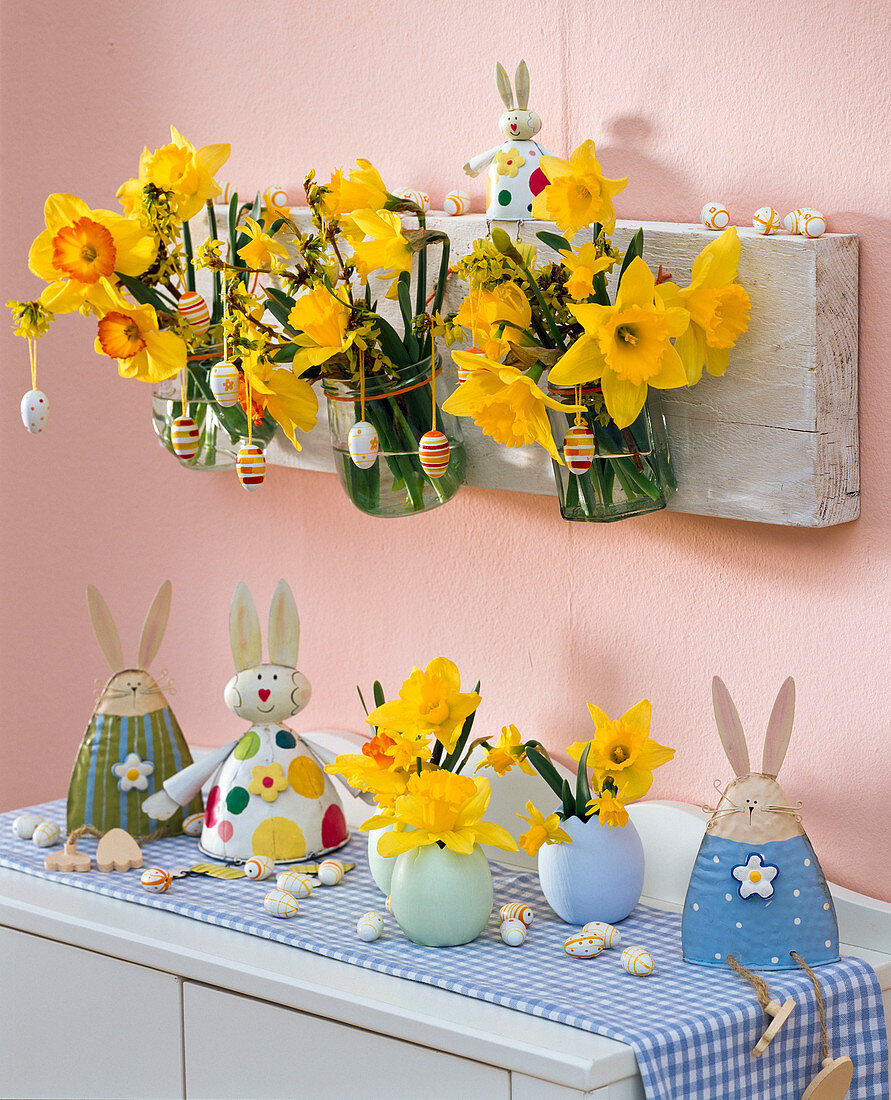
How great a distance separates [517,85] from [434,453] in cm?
33

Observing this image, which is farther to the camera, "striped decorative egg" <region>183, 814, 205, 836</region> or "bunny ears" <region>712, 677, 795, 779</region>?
"striped decorative egg" <region>183, 814, 205, 836</region>

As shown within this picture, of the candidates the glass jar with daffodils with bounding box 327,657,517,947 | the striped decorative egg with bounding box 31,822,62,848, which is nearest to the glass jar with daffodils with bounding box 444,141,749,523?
the glass jar with daffodils with bounding box 327,657,517,947

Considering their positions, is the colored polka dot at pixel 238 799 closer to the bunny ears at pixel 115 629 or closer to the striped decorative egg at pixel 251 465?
the bunny ears at pixel 115 629

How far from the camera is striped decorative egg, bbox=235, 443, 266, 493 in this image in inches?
50.4

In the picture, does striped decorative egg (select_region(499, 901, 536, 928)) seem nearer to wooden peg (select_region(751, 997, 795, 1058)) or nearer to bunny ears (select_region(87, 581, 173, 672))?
wooden peg (select_region(751, 997, 795, 1058))

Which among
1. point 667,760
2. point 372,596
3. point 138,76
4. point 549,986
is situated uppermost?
point 138,76

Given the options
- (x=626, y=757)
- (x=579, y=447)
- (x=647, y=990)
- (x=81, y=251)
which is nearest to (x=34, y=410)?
(x=81, y=251)

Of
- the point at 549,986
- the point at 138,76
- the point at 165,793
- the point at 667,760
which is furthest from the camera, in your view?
the point at 138,76

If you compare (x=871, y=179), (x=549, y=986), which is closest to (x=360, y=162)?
Answer: (x=871, y=179)

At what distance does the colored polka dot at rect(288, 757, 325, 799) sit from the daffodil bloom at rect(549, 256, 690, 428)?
47 cm

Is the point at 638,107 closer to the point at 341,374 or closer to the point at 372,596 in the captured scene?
the point at 341,374

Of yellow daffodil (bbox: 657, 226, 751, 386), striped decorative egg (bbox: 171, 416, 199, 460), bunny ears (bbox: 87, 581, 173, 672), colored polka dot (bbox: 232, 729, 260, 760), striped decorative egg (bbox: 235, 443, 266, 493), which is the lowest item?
colored polka dot (bbox: 232, 729, 260, 760)

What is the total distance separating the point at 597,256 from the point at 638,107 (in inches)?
7.0

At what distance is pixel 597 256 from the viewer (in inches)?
45.3
